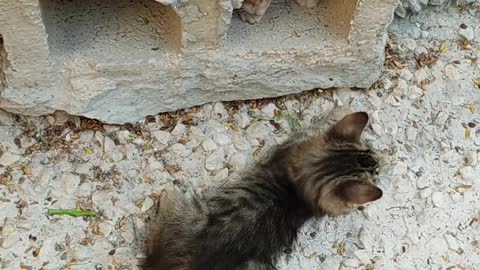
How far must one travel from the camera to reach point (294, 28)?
94.4 inches

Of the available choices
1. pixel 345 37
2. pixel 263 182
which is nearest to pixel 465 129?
pixel 345 37

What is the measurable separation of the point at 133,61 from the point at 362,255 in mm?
814

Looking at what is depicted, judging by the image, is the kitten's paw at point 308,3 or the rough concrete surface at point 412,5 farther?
the rough concrete surface at point 412,5

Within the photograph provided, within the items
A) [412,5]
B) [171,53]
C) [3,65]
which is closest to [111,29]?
[171,53]

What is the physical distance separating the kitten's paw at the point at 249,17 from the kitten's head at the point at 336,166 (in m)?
0.35

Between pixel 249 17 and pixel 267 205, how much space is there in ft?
1.68

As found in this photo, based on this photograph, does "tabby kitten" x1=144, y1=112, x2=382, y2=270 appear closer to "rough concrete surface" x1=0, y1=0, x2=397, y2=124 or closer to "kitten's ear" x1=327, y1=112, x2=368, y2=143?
"kitten's ear" x1=327, y1=112, x2=368, y2=143

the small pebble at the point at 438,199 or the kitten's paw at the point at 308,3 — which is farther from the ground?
the kitten's paw at the point at 308,3

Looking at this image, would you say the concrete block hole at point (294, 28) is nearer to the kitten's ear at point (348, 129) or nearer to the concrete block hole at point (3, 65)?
the kitten's ear at point (348, 129)

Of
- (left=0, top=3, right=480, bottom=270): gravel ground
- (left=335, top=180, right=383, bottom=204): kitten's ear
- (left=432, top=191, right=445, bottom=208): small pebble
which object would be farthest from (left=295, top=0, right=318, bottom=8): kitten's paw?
(left=432, top=191, right=445, bottom=208): small pebble

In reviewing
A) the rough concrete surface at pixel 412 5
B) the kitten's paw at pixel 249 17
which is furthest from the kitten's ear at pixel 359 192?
the rough concrete surface at pixel 412 5

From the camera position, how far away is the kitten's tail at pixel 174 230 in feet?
7.06

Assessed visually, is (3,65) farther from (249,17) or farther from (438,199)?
(438,199)

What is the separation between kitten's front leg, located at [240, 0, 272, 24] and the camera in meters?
2.30
